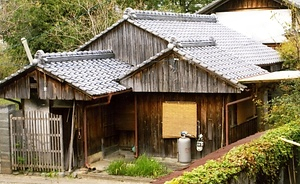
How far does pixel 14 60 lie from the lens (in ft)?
102

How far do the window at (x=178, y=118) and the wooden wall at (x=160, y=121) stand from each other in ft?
0.54

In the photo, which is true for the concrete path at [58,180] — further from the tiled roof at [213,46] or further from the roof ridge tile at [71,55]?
the tiled roof at [213,46]

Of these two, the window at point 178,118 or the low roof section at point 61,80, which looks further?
the window at point 178,118

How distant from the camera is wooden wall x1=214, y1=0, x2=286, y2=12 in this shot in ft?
88.8

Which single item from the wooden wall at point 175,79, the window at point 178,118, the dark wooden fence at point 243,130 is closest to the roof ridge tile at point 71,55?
the wooden wall at point 175,79

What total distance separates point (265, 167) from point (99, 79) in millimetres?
7553

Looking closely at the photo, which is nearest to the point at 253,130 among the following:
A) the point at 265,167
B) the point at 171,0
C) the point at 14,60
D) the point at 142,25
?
the point at 142,25

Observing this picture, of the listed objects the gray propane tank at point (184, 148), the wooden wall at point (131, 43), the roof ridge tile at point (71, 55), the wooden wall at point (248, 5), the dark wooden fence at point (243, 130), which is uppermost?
the wooden wall at point (248, 5)

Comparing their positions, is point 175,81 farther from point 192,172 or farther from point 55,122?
point 192,172

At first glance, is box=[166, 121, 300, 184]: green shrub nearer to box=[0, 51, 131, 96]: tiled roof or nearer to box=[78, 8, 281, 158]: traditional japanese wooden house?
box=[78, 8, 281, 158]: traditional japanese wooden house

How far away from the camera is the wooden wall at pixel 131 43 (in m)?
17.8

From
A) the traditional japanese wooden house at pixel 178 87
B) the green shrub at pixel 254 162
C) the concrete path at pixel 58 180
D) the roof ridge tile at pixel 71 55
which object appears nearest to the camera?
the green shrub at pixel 254 162

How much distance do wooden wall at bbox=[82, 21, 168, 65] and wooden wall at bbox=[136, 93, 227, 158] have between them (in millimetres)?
2105

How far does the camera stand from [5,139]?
15.2 metres
